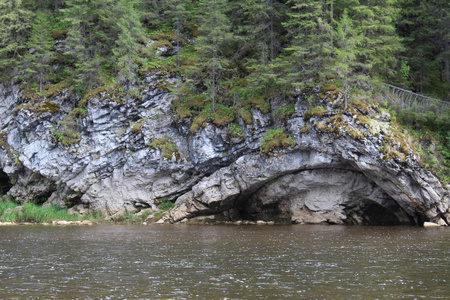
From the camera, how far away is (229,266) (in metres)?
13.6

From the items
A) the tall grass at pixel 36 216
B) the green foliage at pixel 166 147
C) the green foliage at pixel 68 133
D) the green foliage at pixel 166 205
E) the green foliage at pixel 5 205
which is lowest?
the tall grass at pixel 36 216

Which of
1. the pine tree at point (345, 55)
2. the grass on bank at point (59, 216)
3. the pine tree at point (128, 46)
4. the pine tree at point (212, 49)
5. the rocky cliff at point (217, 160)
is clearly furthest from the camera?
the pine tree at point (128, 46)

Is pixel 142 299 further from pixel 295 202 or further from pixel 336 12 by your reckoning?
pixel 336 12

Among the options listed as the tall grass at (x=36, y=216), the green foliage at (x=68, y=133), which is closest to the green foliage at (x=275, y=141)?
the tall grass at (x=36, y=216)

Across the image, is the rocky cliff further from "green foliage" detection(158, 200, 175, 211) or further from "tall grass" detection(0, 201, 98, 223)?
"tall grass" detection(0, 201, 98, 223)

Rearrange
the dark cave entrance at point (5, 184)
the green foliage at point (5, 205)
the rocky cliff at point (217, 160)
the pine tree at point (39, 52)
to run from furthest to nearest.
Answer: the dark cave entrance at point (5, 184), the pine tree at point (39, 52), the green foliage at point (5, 205), the rocky cliff at point (217, 160)

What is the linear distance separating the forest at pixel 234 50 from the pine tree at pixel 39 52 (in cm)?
11

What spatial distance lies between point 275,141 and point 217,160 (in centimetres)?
532

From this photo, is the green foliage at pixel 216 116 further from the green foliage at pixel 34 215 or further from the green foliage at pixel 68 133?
the green foliage at pixel 34 215

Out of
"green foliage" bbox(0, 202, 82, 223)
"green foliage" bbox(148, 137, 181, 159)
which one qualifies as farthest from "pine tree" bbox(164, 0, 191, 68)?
"green foliage" bbox(0, 202, 82, 223)

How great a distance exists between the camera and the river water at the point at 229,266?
33.6ft

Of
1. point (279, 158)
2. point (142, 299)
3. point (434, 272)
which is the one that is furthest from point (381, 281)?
point (279, 158)

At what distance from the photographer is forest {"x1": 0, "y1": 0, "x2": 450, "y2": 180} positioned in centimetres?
2867

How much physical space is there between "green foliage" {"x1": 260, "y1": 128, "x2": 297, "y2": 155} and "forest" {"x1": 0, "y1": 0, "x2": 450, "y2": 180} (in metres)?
1.78
